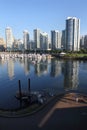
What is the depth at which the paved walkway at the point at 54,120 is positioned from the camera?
1692 centimetres

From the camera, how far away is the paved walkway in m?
16.9

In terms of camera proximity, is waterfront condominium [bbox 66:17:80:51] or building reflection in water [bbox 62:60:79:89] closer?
building reflection in water [bbox 62:60:79:89]

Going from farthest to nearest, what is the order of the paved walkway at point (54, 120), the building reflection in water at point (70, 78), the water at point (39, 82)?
the building reflection in water at point (70, 78)
the water at point (39, 82)
the paved walkway at point (54, 120)

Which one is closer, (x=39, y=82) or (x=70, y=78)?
(x=39, y=82)

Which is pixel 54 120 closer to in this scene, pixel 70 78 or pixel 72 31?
pixel 70 78

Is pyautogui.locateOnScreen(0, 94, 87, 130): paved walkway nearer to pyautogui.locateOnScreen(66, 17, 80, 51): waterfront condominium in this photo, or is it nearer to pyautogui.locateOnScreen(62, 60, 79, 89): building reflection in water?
pyautogui.locateOnScreen(62, 60, 79, 89): building reflection in water

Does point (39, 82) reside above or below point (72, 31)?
below

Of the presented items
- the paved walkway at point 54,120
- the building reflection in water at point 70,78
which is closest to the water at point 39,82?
the building reflection in water at point 70,78

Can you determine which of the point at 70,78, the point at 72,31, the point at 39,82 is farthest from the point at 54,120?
the point at 72,31

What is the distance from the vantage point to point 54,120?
59.2ft

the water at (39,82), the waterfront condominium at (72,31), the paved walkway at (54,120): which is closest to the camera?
the paved walkway at (54,120)

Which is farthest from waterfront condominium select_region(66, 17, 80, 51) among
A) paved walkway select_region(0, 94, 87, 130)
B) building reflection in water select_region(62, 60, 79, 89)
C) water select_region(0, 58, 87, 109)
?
paved walkway select_region(0, 94, 87, 130)

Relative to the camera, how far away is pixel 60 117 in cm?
1870

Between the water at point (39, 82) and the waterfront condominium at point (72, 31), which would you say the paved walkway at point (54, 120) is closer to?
the water at point (39, 82)
